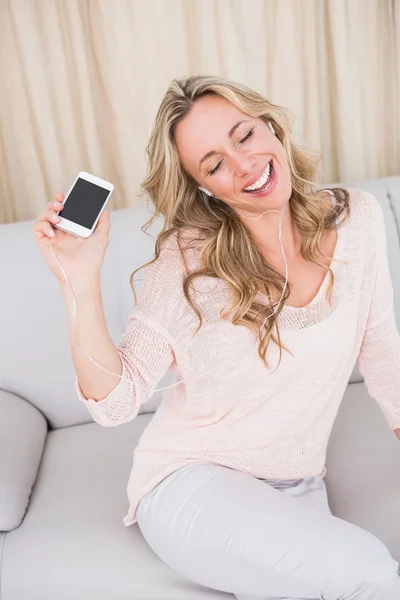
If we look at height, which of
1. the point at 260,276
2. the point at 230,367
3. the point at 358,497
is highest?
the point at 260,276

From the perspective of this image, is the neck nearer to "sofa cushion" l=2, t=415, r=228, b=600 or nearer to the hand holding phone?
the hand holding phone

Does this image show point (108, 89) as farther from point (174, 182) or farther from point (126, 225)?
point (174, 182)

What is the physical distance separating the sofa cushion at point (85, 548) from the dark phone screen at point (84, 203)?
2.05 ft

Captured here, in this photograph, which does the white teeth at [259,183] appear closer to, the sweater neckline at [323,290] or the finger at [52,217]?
the sweater neckline at [323,290]

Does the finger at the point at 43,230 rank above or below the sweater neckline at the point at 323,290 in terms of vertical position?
above

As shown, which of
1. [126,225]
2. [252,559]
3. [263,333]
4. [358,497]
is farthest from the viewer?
[126,225]

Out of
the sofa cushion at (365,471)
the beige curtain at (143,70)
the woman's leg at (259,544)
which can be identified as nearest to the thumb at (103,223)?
the woman's leg at (259,544)

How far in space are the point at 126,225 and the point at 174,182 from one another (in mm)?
487

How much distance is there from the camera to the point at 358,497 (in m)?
1.42

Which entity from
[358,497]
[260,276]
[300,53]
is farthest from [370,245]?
[300,53]

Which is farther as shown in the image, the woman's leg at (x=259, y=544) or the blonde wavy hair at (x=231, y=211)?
the blonde wavy hair at (x=231, y=211)

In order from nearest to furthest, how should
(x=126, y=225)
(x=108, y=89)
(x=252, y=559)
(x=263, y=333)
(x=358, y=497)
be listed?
(x=252, y=559) → (x=263, y=333) → (x=358, y=497) → (x=126, y=225) → (x=108, y=89)

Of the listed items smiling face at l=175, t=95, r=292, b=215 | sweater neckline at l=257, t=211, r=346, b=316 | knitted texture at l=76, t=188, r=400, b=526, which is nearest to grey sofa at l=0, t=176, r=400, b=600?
knitted texture at l=76, t=188, r=400, b=526

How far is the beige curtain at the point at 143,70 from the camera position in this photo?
6.45 feet
